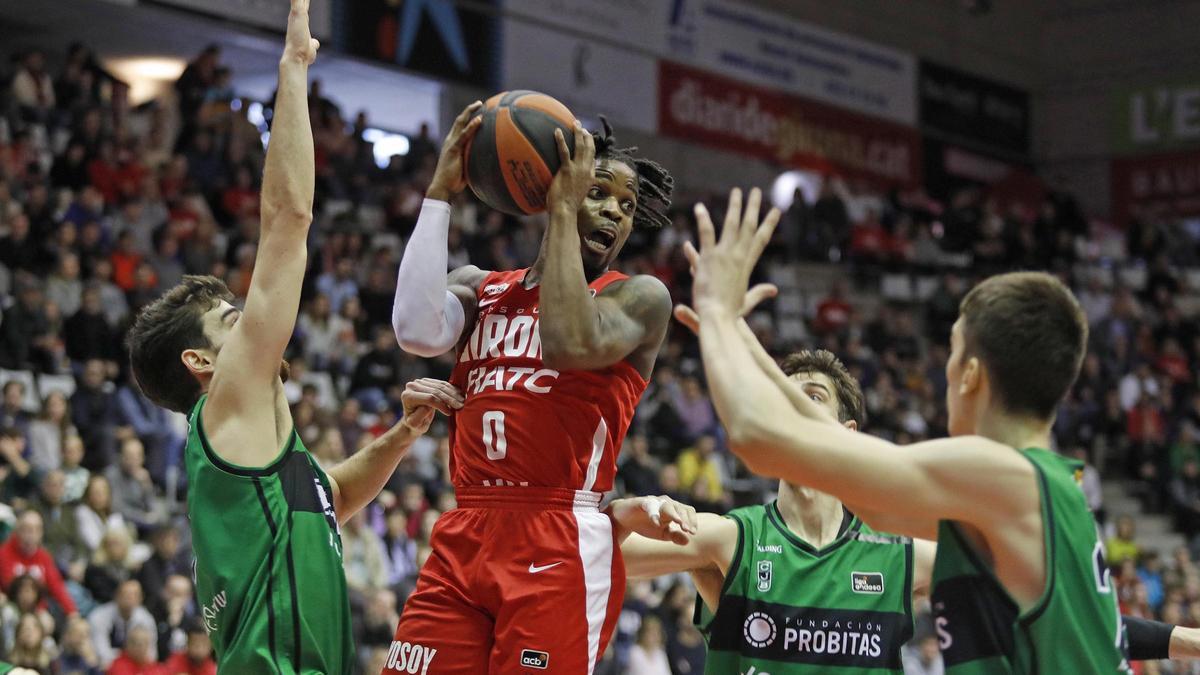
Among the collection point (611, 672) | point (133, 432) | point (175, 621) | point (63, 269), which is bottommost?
point (611, 672)

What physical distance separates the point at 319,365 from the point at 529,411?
35.1ft

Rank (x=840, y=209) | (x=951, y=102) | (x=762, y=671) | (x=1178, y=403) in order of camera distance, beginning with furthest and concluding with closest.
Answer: (x=951, y=102)
(x=840, y=209)
(x=1178, y=403)
(x=762, y=671)

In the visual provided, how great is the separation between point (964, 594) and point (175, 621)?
27.3 ft

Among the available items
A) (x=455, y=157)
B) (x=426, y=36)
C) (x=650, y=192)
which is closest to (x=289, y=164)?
(x=455, y=157)

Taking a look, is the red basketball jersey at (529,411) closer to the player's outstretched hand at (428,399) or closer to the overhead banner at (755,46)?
the player's outstretched hand at (428,399)

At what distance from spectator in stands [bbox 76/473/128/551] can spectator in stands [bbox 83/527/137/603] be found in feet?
0.24

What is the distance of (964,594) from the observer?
3291mm

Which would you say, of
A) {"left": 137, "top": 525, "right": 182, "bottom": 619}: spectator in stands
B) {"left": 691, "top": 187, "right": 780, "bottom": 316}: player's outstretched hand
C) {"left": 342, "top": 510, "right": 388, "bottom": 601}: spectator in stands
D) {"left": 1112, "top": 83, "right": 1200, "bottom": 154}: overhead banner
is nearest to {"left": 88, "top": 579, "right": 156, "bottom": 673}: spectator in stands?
{"left": 137, "top": 525, "right": 182, "bottom": 619}: spectator in stands

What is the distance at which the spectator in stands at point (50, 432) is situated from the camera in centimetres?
1171

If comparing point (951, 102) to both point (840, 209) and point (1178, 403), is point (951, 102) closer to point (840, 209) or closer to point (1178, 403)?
point (840, 209)

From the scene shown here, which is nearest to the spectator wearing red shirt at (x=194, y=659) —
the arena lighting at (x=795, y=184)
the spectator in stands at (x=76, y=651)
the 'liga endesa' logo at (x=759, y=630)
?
the spectator in stands at (x=76, y=651)

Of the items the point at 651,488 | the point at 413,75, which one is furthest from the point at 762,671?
the point at 413,75

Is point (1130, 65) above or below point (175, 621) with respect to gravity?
above

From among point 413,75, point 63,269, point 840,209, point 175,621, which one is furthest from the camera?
point 840,209
